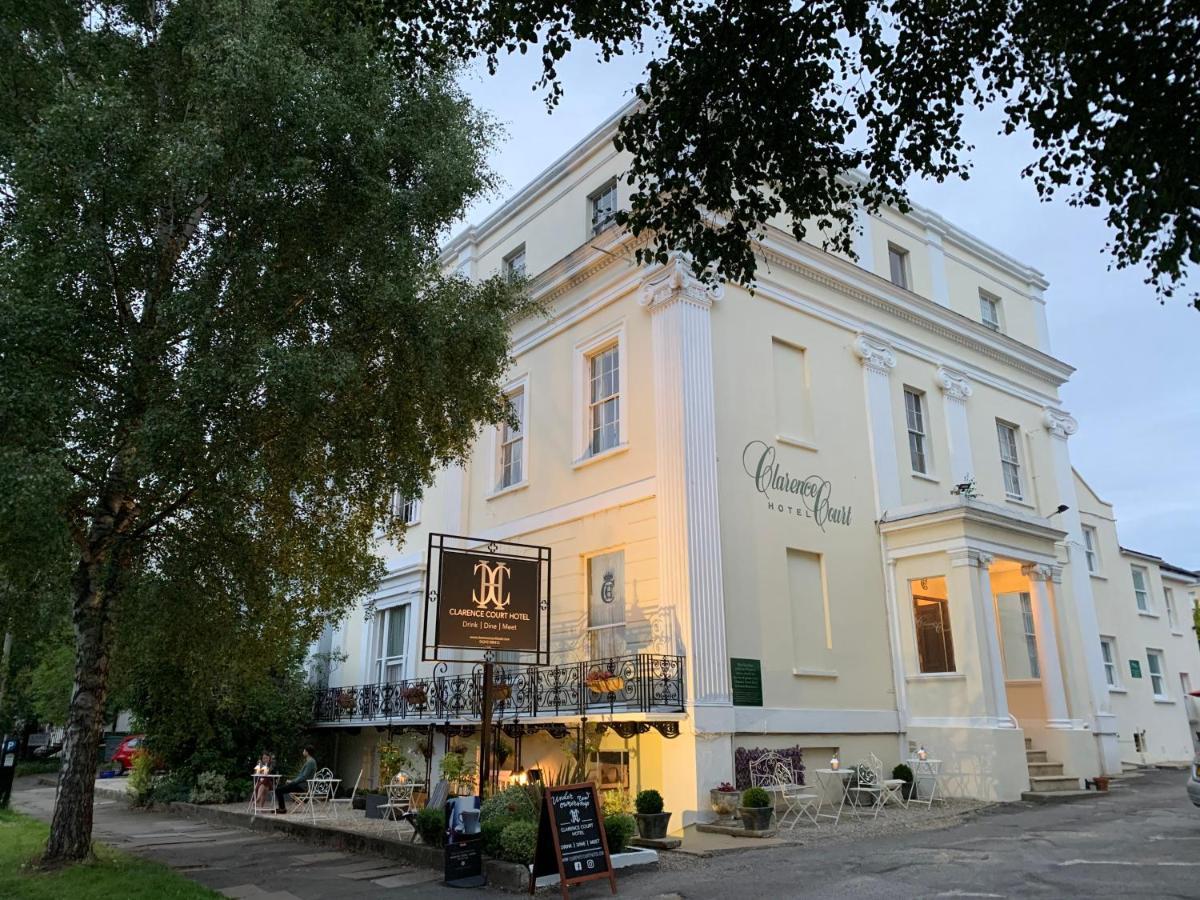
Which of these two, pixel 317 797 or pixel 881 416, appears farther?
pixel 317 797

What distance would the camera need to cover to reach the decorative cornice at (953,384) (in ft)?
65.2

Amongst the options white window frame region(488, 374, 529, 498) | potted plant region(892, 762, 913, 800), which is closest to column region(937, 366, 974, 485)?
potted plant region(892, 762, 913, 800)

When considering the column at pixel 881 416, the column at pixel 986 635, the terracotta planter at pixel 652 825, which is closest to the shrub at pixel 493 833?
the terracotta planter at pixel 652 825

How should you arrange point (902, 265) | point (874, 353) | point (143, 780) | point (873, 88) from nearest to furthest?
point (873, 88)
point (874, 353)
point (143, 780)
point (902, 265)

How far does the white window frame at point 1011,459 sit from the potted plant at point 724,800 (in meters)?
11.5

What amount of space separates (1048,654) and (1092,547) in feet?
25.0

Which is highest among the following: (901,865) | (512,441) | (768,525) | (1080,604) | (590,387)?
(590,387)

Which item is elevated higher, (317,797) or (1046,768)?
(1046,768)

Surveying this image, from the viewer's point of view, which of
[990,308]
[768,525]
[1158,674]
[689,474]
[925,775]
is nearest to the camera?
[689,474]

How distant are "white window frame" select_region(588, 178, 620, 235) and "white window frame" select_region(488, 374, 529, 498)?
3424mm

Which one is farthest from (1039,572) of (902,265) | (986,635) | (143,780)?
(143,780)

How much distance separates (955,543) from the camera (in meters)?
16.1

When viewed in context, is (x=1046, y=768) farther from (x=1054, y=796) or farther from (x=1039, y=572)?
(x=1039, y=572)

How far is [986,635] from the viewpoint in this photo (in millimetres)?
15562
